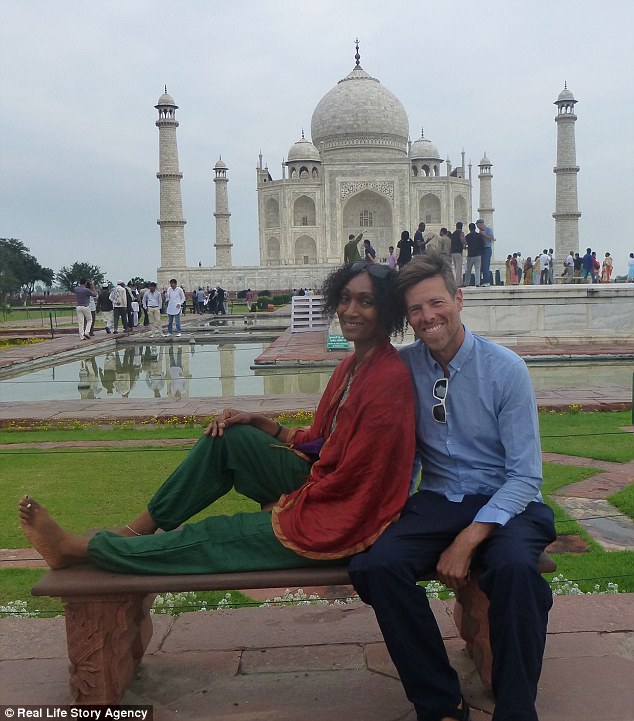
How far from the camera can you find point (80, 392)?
764cm

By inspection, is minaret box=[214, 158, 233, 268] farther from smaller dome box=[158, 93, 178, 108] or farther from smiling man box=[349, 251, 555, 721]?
smiling man box=[349, 251, 555, 721]

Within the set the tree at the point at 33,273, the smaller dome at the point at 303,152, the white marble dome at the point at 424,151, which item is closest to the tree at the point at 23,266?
the tree at the point at 33,273

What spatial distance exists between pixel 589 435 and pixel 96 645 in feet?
11.8

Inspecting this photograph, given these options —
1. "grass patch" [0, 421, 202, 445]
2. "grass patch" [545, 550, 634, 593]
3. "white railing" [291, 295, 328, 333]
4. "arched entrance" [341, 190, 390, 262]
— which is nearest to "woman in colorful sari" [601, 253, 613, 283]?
"white railing" [291, 295, 328, 333]

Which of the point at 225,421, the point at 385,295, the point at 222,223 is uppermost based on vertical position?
the point at 222,223

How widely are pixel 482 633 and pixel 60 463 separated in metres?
3.09

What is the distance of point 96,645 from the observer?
1.82 meters

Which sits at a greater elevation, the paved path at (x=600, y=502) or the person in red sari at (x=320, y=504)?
the person in red sari at (x=320, y=504)

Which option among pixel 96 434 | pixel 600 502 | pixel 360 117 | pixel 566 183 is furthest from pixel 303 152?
pixel 600 502

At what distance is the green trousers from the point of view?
1.83 meters

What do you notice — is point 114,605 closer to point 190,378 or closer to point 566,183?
point 190,378

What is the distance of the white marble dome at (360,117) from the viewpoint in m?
38.1

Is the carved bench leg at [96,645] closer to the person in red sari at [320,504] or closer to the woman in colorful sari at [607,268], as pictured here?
the person in red sari at [320,504]

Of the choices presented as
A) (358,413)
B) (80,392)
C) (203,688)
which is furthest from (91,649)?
(80,392)
